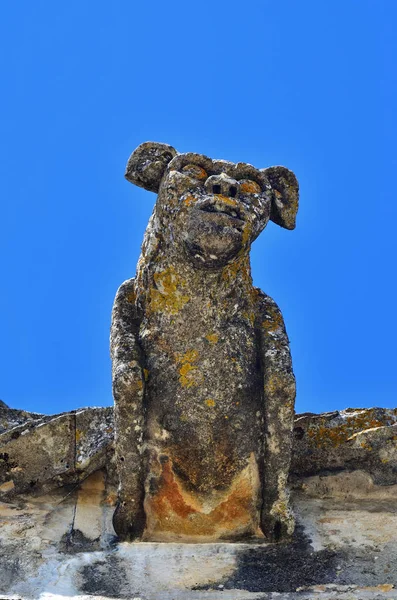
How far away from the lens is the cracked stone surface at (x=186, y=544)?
15.0 ft

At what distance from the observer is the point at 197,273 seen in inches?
206

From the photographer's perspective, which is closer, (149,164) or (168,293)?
(168,293)

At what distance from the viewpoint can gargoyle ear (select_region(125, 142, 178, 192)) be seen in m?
5.62

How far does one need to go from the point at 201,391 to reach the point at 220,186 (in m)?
1.19

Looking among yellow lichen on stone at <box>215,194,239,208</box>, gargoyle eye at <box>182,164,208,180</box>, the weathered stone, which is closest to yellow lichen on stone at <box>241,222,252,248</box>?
yellow lichen on stone at <box>215,194,239,208</box>

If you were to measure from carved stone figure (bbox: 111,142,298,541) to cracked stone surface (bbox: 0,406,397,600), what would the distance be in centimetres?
19

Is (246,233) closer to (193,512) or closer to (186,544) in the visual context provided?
(193,512)

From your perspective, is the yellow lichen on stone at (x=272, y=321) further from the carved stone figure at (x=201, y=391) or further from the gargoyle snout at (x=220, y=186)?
the gargoyle snout at (x=220, y=186)

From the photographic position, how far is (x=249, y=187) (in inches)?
215

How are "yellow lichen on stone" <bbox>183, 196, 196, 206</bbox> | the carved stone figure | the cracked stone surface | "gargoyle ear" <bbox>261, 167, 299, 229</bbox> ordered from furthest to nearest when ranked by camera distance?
1. "gargoyle ear" <bbox>261, 167, 299, 229</bbox>
2. "yellow lichen on stone" <bbox>183, 196, 196, 206</bbox>
3. the carved stone figure
4. the cracked stone surface

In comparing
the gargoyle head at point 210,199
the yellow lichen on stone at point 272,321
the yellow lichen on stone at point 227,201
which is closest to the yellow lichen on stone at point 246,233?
→ the gargoyle head at point 210,199

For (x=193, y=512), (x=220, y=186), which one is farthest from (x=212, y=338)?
(x=193, y=512)

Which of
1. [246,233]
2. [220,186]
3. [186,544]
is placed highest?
[220,186]

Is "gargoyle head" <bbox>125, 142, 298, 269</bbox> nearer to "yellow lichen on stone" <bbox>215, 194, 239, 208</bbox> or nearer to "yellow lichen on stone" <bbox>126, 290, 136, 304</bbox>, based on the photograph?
"yellow lichen on stone" <bbox>215, 194, 239, 208</bbox>
